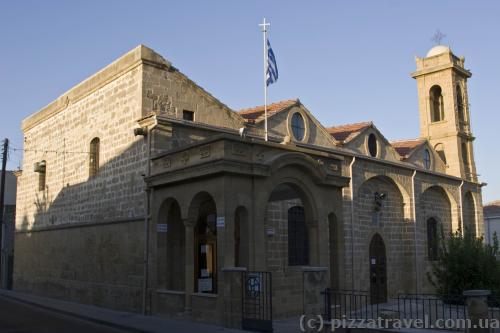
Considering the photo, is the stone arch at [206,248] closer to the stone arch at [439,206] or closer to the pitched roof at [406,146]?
the stone arch at [439,206]

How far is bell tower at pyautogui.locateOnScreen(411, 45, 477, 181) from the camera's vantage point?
3128 cm

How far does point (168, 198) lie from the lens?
15227mm

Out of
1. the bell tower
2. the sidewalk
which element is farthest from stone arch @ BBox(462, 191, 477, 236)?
the sidewalk

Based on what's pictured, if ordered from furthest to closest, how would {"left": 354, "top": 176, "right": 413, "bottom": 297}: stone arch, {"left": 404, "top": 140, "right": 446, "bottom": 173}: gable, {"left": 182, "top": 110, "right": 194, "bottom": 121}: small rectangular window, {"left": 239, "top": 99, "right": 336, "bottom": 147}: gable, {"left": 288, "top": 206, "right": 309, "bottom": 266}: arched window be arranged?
{"left": 404, "top": 140, "right": 446, "bottom": 173}: gable < {"left": 354, "top": 176, "right": 413, "bottom": 297}: stone arch < {"left": 239, "top": 99, "right": 336, "bottom": 147}: gable < {"left": 288, "top": 206, "right": 309, "bottom": 266}: arched window < {"left": 182, "top": 110, "right": 194, "bottom": 121}: small rectangular window

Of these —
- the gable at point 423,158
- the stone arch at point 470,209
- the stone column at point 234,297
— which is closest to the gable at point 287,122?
the gable at point 423,158

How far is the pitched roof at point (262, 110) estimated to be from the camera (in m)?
19.8

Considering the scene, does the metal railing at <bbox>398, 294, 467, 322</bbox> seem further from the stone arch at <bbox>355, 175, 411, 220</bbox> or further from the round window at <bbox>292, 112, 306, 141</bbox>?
the round window at <bbox>292, 112, 306, 141</bbox>

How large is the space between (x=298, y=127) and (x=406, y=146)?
34.9ft

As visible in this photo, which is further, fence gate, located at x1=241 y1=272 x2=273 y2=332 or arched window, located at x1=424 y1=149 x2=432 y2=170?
arched window, located at x1=424 y1=149 x2=432 y2=170

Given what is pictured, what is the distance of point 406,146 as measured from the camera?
2908cm

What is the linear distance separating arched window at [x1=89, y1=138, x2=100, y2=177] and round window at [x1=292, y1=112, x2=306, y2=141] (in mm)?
7825

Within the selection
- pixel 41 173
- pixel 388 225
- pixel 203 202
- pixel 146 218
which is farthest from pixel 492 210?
pixel 146 218

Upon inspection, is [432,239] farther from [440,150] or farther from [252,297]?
[252,297]

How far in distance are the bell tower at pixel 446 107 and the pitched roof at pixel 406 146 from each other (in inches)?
102
